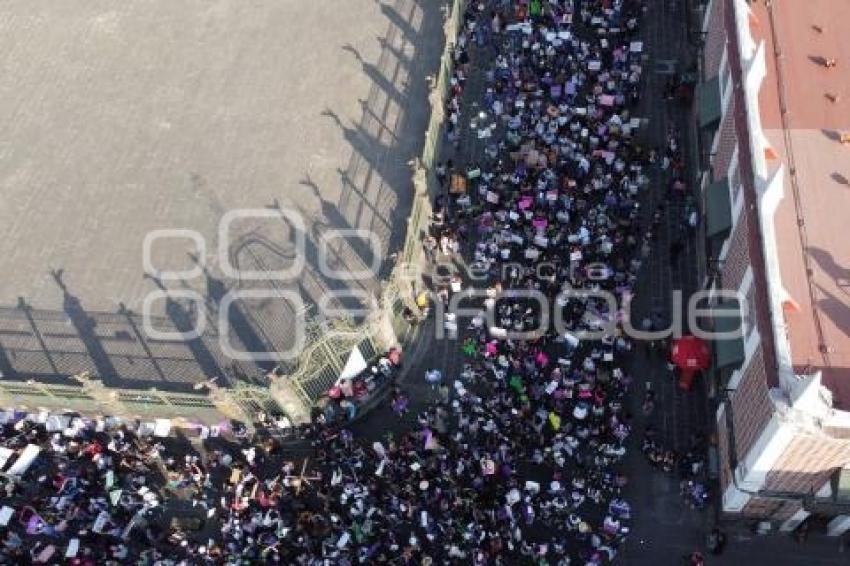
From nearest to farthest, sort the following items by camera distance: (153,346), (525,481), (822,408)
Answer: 1. (822,408)
2. (525,481)
3. (153,346)

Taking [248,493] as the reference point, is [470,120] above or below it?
above

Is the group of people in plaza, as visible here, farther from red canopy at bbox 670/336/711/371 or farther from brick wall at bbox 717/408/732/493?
brick wall at bbox 717/408/732/493

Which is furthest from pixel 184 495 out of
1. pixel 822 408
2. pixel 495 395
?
pixel 822 408

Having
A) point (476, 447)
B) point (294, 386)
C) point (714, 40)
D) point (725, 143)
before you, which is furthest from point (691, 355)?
point (294, 386)

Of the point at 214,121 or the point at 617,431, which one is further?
the point at 214,121

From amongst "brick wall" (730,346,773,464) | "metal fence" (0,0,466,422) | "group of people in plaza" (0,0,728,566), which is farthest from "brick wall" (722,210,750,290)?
"metal fence" (0,0,466,422)

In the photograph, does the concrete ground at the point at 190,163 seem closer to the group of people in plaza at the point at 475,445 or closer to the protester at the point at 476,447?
the group of people in plaza at the point at 475,445

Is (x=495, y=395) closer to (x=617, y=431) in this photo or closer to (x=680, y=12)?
(x=617, y=431)
